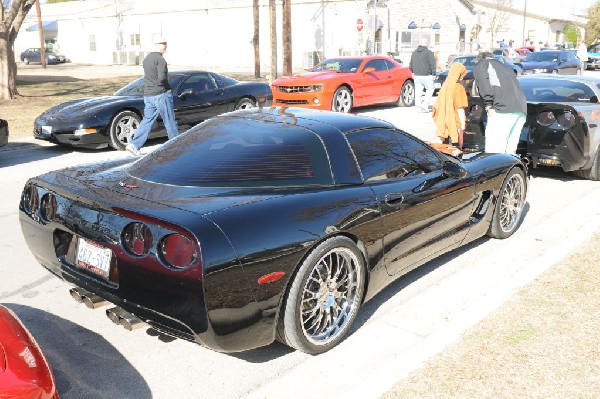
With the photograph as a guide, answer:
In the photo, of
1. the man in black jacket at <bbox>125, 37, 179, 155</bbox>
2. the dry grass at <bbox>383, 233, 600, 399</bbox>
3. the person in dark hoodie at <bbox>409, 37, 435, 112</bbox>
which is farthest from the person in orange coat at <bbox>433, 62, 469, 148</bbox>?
the person in dark hoodie at <bbox>409, 37, 435, 112</bbox>

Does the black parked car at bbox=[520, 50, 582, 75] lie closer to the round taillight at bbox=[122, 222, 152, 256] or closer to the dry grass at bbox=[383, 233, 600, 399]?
the dry grass at bbox=[383, 233, 600, 399]

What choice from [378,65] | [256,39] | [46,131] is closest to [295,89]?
[378,65]

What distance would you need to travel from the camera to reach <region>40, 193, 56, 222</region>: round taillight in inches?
147

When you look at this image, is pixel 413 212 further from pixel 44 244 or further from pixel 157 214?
pixel 44 244

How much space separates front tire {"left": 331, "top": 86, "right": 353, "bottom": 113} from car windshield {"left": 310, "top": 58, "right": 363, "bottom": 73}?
855 mm

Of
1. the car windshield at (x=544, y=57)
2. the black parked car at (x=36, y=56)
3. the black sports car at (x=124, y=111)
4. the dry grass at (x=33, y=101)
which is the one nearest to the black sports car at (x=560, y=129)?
the black sports car at (x=124, y=111)

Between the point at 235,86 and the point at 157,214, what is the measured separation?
33.2 ft

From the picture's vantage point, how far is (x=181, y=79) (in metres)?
11.9

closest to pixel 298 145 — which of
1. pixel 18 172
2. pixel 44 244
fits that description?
pixel 44 244

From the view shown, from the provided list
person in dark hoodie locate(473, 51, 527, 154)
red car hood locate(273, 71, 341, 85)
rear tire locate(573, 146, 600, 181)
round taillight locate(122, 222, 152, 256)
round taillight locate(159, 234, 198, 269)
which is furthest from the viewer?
red car hood locate(273, 71, 341, 85)

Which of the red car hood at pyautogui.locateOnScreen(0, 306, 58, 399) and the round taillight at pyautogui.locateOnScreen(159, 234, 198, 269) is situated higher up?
the round taillight at pyautogui.locateOnScreen(159, 234, 198, 269)

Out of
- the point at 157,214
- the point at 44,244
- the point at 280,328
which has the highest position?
the point at 157,214

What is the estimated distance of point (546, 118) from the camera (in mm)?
7945

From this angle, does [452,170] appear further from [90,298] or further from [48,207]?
[48,207]
